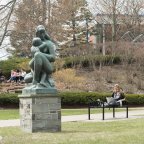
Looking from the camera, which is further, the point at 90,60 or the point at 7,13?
the point at 90,60

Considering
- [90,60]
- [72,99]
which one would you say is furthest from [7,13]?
[90,60]

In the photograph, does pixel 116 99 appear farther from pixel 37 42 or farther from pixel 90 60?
pixel 90 60

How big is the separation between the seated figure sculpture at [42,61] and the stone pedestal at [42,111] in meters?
0.38

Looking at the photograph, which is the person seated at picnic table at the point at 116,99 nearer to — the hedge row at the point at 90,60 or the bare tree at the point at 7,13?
the bare tree at the point at 7,13

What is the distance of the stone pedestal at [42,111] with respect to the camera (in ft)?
47.6

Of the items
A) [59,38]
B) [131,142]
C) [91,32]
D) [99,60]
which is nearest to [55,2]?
[59,38]

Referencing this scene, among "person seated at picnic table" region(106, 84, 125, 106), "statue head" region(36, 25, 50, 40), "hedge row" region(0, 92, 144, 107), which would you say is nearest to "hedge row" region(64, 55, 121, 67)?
"hedge row" region(0, 92, 144, 107)

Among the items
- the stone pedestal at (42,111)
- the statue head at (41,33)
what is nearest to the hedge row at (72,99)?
the statue head at (41,33)

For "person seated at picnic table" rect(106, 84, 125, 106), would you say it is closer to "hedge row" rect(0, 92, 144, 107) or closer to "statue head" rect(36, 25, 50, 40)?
"hedge row" rect(0, 92, 144, 107)

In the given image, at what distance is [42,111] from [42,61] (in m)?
1.46

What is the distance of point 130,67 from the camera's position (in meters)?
46.6

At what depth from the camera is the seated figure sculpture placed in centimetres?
1489

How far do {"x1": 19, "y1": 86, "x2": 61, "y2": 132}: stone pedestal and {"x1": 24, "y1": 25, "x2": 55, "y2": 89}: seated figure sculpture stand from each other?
384 mm

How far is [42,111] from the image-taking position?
1458cm
